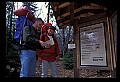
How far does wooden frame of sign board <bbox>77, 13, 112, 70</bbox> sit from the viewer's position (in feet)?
13.6

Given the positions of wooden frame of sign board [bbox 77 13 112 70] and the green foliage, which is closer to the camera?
wooden frame of sign board [bbox 77 13 112 70]

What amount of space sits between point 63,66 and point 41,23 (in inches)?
299

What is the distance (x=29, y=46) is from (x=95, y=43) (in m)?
1.31

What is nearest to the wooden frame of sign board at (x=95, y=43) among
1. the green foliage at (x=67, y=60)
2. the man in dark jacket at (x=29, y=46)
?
the man in dark jacket at (x=29, y=46)

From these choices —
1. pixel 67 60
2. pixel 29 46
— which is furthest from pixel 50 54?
pixel 67 60

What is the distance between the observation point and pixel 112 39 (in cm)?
402

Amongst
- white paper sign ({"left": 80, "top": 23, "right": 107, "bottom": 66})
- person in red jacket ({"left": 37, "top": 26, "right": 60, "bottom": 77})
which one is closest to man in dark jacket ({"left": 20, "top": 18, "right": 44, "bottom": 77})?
person in red jacket ({"left": 37, "top": 26, "right": 60, "bottom": 77})

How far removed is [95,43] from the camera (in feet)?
14.3

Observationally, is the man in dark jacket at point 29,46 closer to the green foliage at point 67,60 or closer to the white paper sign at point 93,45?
the white paper sign at point 93,45

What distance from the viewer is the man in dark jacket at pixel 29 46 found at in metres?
3.59

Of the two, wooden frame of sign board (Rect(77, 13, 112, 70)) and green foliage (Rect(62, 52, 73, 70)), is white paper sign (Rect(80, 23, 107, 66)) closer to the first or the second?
wooden frame of sign board (Rect(77, 13, 112, 70))

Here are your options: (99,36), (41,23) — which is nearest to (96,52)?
(99,36)

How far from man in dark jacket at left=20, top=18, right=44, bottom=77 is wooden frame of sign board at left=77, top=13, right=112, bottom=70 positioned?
1090 mm

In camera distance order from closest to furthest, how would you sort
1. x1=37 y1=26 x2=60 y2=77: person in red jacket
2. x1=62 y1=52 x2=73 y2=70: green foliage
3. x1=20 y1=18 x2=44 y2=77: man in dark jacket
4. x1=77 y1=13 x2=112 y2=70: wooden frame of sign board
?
1. x1=20 y1=18 x2=44 y2=77: man in dark jacket
2. x1=77 y1=13 x2=112 y2=70: wooden frame of sign board
3. x1=37 y1=26 x2=60 y2=77: person in red jacket
4. x1=62 y1=52 x2=73 y2=70: green foliage
